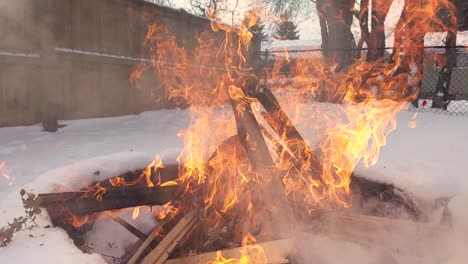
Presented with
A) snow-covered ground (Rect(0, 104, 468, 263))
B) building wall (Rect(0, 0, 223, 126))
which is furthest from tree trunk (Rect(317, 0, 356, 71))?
building wall (Rect(0, 0, 223, 126))

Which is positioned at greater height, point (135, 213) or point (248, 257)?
point (248, 257)

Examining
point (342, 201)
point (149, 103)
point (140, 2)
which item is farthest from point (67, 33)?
point (342, 201)

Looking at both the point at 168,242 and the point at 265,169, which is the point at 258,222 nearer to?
the point at 265,169

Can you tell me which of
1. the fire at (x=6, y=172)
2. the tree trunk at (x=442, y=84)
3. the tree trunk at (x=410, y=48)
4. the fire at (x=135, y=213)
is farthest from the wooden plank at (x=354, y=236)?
the tree trunk at (x=442, y=84)

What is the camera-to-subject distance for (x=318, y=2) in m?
13.7

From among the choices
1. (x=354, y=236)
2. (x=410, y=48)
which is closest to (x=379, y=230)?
(x=354, y=236)

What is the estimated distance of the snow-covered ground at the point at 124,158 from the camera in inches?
91.6

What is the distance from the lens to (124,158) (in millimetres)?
3902

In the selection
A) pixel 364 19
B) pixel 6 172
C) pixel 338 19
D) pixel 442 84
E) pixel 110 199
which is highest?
pixel 364 19

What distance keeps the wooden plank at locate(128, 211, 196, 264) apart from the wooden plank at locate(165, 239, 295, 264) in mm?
273

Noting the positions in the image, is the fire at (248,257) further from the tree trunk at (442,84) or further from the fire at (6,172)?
the tree trunk at (442,84)

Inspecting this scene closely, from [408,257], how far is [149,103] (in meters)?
7.82

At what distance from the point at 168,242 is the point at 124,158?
4.30 feet

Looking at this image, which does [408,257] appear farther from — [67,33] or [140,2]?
[140,2]
